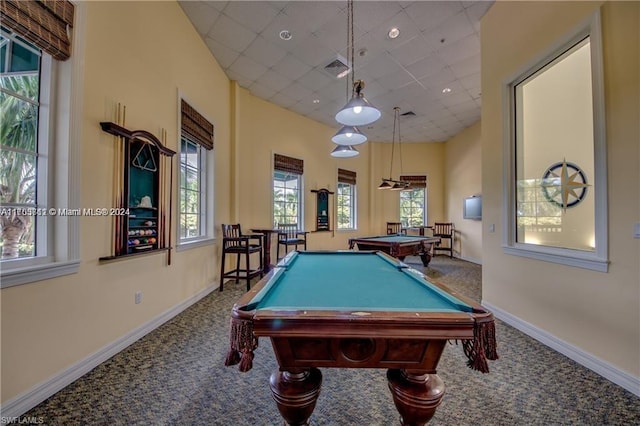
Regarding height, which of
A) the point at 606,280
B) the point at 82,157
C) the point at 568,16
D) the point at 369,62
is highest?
the point at 369,62

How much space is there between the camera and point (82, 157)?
196 cm

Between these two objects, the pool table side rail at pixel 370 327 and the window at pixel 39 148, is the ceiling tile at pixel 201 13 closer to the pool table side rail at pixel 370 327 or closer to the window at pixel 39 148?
the window at pixel 39 148

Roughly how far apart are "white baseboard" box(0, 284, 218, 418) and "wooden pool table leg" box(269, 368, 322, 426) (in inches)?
61.1

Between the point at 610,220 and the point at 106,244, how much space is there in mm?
3918

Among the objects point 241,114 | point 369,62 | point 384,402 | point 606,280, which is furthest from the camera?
point 241,114

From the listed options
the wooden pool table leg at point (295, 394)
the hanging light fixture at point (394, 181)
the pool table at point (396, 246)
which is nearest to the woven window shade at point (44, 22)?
the wooden pool table leg at point (295, 394)

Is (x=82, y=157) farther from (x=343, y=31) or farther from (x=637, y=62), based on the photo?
(x=637, y=62)

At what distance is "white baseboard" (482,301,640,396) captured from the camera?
178 cm

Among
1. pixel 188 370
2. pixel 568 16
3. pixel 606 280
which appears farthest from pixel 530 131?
pixel 188 370

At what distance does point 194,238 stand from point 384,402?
3173 millimetres

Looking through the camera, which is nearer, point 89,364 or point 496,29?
point 89,364

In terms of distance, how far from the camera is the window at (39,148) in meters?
1.62

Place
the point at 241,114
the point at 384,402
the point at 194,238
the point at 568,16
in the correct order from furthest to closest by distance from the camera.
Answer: the point at 241,114, the point at 194,238, the point at 568,16, the point at 384,402

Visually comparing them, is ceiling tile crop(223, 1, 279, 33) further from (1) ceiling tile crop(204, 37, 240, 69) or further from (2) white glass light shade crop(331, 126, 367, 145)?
(2) white glass light shade crop(331, 126, 367, 145)
